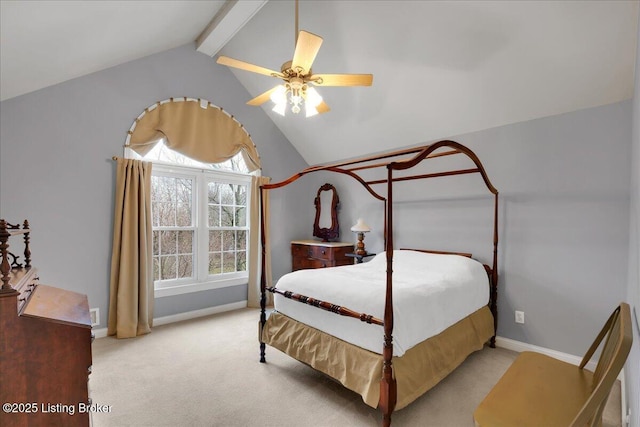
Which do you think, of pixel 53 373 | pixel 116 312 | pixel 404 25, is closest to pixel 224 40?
pixel 404 25

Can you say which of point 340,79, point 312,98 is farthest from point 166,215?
point 340,79

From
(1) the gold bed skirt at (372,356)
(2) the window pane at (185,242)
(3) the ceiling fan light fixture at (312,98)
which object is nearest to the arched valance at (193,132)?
(2) the window pane at (185,242)

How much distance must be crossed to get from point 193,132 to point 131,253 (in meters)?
1.55

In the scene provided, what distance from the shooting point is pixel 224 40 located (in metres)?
3.51

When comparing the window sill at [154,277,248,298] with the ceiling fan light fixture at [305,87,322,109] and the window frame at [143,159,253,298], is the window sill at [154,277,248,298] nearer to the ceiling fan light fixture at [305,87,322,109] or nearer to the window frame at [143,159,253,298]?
the window frame at [143,159,253,298]

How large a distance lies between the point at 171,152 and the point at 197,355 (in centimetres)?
231

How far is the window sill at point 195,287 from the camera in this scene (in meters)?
3.48

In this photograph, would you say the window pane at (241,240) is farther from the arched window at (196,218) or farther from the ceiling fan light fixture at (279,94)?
the ceiling fan light fixture at (279,94)

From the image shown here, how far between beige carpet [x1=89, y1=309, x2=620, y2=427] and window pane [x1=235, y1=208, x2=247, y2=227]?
1.69m

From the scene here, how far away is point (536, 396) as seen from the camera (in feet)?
4.44

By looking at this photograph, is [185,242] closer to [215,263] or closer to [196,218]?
[196,218]

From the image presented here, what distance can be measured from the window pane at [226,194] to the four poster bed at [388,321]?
1.82m

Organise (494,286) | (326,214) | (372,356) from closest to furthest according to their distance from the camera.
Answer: (372,356), (494,286), (326,214)

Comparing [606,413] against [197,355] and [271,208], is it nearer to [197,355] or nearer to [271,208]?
[197,355]
